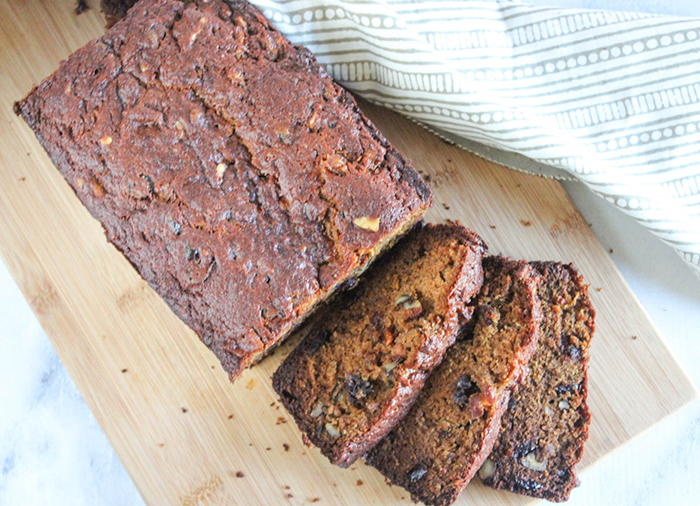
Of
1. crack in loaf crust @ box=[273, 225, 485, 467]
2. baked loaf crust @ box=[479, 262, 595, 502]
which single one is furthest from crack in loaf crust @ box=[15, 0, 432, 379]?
baked loaf crust @ box=[479, 262, 595, 502]

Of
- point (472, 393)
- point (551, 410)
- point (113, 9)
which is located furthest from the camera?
point (113, 9)

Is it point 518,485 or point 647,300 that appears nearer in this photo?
point 518,485

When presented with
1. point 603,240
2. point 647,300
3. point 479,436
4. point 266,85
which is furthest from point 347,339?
point 647,300

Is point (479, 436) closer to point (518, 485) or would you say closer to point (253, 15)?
point (518, 485)

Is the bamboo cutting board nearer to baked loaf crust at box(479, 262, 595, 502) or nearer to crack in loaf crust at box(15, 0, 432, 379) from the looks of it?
baked loaf crust at box(479, 262, 595, 502)

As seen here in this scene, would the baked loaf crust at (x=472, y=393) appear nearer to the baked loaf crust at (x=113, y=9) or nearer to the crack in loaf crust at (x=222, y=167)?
the crack in loaf crust at (x=222, y=167)

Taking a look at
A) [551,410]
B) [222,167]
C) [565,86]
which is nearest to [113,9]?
[222,167]

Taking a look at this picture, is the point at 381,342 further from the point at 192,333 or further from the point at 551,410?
the point at 192,333
